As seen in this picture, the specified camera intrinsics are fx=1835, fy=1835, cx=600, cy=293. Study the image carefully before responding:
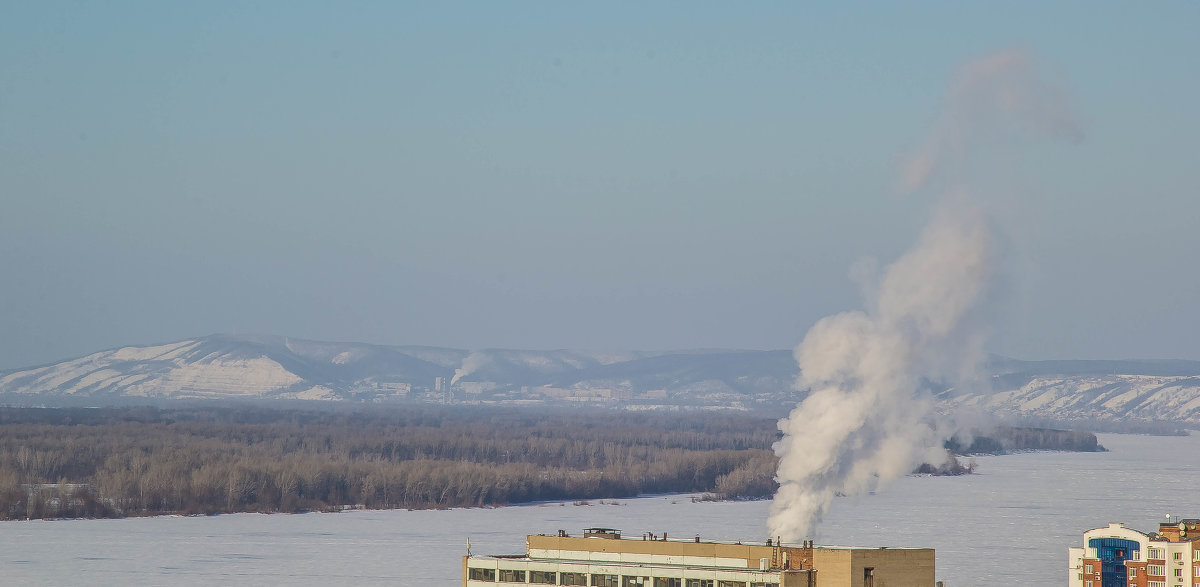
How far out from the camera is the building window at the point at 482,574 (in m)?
27.1

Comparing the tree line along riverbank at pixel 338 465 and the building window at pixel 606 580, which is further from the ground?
the tree line along riverbank at pixel 338 465

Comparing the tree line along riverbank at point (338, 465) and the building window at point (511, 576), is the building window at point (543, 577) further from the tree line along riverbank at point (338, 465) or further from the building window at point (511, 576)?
the tree line along riverbank at point (338, 465)

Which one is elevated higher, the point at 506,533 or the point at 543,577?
the point at 543,577

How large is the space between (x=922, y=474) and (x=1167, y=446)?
143ft

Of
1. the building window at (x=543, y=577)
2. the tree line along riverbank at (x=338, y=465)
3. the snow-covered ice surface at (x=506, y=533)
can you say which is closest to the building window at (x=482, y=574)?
the building window at (x=543, y=577)

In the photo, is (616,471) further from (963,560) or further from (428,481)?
(963,560)

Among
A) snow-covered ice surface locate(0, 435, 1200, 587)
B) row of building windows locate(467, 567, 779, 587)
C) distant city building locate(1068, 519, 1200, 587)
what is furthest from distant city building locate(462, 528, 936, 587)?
snow-covered ice surface locate(0, 435, 1200, 587)

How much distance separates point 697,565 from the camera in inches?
1002

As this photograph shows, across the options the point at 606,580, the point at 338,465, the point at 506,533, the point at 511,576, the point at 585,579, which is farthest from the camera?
the point at 338,465

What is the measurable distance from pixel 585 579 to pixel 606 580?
0.41m

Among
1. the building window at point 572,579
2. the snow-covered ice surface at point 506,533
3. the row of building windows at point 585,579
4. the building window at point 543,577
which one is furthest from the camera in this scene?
the snow-covered ice surface at point 506,533

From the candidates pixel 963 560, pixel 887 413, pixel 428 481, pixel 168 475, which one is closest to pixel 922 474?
pixel 428 481

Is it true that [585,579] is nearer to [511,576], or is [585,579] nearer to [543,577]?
[543,577]

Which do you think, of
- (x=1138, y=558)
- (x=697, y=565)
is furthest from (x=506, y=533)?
(x=697, y=565)
